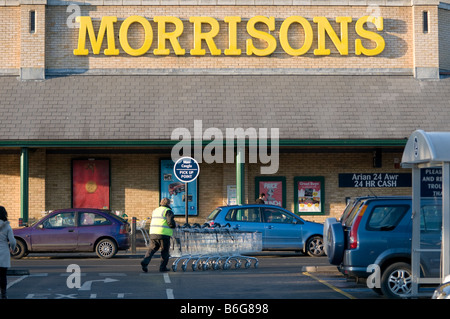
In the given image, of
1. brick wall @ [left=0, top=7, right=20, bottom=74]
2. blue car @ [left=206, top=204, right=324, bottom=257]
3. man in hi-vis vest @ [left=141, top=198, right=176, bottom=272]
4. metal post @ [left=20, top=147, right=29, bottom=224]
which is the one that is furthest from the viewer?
brick wall @ [left=0, top=7, right=20, bottom=74]

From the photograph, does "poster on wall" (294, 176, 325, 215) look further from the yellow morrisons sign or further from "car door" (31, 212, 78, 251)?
"car door" (31, 212, 78, 251)

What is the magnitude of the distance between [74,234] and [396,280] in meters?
11.4

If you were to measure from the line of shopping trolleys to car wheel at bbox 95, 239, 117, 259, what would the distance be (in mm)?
4517

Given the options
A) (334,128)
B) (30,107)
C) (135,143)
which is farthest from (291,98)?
(30,107)

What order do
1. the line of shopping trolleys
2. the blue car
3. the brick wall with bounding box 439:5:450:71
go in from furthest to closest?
1. the brick wall with bounding box 439:5:450:71
2. the blue car
3. the line of shopping trolleys

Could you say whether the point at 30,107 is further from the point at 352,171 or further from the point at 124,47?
the point at 352,171

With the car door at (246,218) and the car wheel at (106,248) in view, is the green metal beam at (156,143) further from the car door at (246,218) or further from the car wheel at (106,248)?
the car wheel at (106,248)

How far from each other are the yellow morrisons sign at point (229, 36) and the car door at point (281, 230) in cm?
886

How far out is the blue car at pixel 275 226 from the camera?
21.8 metres

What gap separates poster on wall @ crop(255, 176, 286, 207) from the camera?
2820 centimetres

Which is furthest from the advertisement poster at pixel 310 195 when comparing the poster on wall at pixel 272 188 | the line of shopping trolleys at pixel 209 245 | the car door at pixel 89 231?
the line of shopping trolleys at pixel 209 245

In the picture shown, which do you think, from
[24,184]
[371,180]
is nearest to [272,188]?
[371,180]

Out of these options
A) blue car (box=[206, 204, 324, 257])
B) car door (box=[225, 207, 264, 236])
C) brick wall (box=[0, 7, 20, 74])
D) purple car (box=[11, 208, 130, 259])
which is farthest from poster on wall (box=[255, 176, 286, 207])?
Result: brick wall (box=[0, 7, 20, 74])
